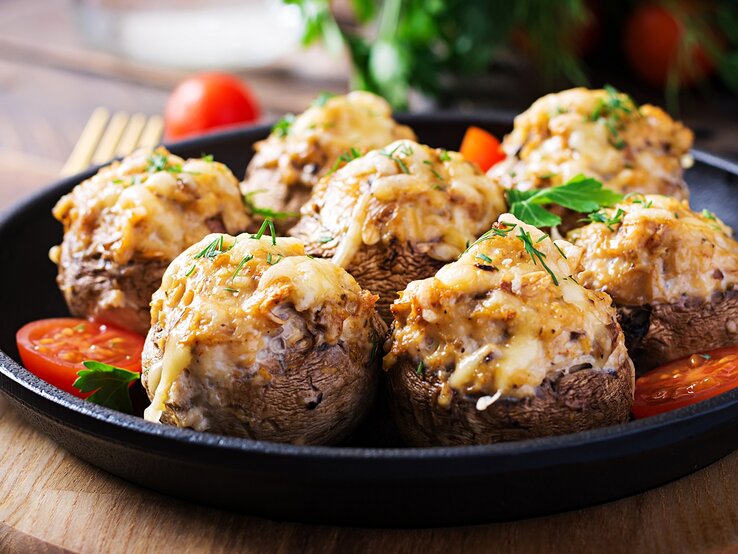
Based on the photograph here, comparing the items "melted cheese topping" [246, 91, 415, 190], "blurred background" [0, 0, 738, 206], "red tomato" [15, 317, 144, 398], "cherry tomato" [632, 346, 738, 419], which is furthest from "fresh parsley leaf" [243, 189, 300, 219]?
"blurred background" [0, 0, 738, 206]

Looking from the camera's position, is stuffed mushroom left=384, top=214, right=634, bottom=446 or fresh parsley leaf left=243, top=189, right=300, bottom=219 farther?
fresh parsley leaf left=243, top=189, right=300, bottom=219

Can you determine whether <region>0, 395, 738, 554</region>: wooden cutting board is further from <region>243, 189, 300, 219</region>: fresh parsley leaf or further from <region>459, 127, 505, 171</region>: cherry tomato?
<region>459, 127, 505, 171</region>: cherry tomato

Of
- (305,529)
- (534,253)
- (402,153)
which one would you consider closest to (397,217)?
(402,153)

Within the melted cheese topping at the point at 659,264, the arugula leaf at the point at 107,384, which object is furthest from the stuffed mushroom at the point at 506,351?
the arugula leaf at the point at 107,384

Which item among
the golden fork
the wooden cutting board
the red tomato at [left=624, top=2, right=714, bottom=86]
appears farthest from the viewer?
the red tomato at [left=624, top=2, right=714, bottom=86]

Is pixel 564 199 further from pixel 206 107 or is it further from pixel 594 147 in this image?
pixel 206 107

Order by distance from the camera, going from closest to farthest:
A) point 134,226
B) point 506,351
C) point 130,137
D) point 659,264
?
point 506,351 → point 659,264 → point 134,226 → point 130,137

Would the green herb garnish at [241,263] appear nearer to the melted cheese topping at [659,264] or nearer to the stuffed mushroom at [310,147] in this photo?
the stuffed mushroom at [310,147]
